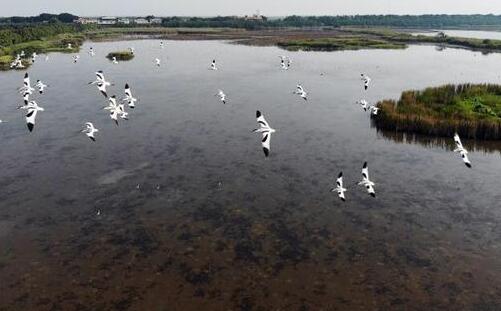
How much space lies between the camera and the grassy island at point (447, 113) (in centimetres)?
4228

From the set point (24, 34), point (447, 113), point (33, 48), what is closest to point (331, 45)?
point (33, 48)

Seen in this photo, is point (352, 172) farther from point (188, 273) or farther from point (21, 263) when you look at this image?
point (21, 263)

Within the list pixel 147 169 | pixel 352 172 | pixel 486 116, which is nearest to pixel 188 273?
pixel 147 169

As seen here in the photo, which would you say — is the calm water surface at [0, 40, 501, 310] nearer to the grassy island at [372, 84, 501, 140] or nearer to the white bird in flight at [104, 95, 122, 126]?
the grassy island at [372, 84, 501, 140]

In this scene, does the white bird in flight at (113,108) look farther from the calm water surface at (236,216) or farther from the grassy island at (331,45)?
the grassy island at (331,45)

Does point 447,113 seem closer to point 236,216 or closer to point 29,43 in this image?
point 236,216

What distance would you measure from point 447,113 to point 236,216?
26.3 metres

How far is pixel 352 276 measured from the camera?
22.9m

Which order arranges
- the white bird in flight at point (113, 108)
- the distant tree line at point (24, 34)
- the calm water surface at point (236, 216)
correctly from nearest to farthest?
the calm water surface at point (236, 216) < the white bird in flight at point (113, 108) < the distant tree line at point (24, 34)

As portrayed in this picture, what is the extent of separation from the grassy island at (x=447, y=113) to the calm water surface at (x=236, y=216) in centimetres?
218

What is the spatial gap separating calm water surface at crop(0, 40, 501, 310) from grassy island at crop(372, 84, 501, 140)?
7.16 feet

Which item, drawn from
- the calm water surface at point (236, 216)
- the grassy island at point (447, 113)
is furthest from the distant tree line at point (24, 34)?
the grassy island at point (447, 113)

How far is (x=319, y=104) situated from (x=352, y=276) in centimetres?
3483

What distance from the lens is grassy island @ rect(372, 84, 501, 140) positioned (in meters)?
42.3
